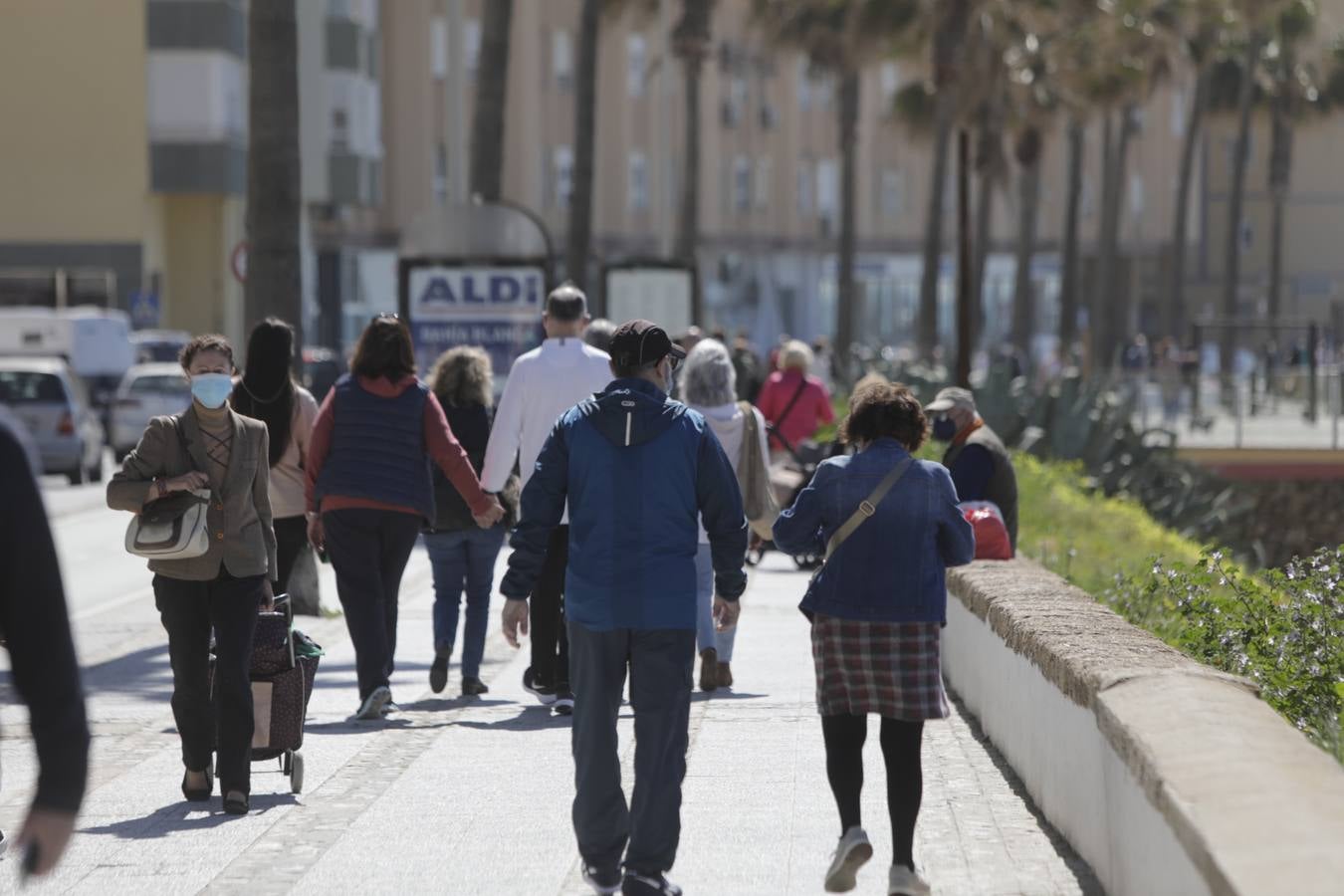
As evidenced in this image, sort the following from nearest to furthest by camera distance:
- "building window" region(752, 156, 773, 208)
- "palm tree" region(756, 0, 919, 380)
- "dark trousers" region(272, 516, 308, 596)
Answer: "dark trousers" region(272, 516, 308, 596) → "palm tree" region(756, 0, 919, 380) → "building window" region(752, 156, 773, 208)

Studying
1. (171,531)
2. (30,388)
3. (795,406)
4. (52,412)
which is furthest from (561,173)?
(171,531)

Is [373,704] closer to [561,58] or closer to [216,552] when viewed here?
[216,552]

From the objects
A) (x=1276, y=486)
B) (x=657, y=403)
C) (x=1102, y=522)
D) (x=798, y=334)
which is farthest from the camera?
(x=798, y=334)

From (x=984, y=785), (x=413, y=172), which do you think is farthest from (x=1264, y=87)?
(x=984, y=785)

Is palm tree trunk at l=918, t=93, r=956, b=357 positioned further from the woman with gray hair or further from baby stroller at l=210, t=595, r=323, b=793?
baby stroller at l=210, t=595, r=323, b=793

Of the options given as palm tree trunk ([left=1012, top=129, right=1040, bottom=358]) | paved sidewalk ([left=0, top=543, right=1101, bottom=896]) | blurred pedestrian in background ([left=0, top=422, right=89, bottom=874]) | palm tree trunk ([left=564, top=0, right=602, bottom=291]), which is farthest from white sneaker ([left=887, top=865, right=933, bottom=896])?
palm tree trunk ([left=1012, top=129, right=1040, bottom=358])

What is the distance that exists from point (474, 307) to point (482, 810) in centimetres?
1428

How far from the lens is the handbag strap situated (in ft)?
24.1

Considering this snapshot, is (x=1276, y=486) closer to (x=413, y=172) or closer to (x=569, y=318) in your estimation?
Answer: (x=569, y=318)

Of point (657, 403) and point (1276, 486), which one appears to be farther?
point (1276, 486)

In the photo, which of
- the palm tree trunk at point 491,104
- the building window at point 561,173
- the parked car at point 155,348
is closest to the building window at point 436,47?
the building window at point 561,173

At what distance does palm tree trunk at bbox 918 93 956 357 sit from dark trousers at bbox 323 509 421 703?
3402 cm

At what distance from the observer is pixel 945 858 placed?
785 centimetres

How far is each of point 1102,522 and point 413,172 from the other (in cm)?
5130
